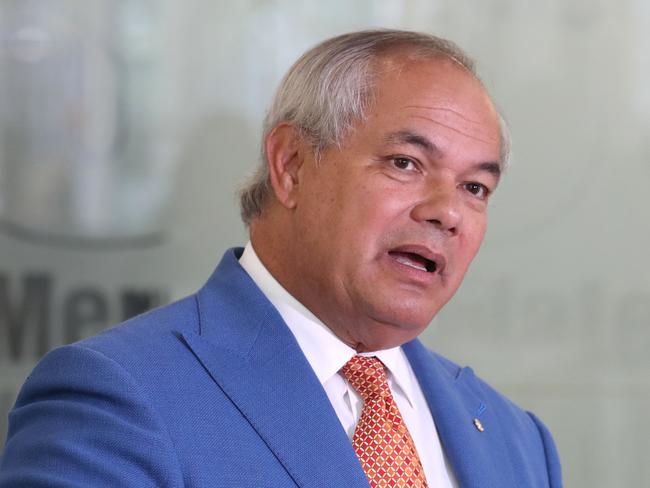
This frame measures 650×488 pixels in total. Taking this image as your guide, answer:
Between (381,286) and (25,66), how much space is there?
142 centimetres

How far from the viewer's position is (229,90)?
9.55ft

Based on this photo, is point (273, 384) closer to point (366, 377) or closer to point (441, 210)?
point (366, 377)

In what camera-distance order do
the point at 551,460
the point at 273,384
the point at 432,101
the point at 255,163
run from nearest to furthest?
the point at 273,384, the point at 432,101, the point at 551,460, the point at 255,163

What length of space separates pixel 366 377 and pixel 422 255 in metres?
0.22

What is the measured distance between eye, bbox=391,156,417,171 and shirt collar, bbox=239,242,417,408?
11.0 inches

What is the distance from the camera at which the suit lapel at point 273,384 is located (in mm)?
1580

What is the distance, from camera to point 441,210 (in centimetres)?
170

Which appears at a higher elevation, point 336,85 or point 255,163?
point 255,163

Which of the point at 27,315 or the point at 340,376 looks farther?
the point at 27,315

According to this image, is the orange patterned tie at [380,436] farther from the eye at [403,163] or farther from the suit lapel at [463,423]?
the eye at [403,163]

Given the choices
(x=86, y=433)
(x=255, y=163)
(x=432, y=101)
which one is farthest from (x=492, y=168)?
(x=255, y=163)

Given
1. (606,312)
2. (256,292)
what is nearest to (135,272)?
(256,292)

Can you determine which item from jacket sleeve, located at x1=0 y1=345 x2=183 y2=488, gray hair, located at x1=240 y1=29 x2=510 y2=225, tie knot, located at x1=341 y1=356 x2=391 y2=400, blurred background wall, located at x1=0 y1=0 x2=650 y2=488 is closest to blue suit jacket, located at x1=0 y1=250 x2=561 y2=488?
jacket sleeve, located at x1=0 y1=345 x2=183 y2=488

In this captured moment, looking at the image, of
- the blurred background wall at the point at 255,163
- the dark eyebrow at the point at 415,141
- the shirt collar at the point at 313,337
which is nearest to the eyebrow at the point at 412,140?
the dark eyebrow at the point at 415,141
